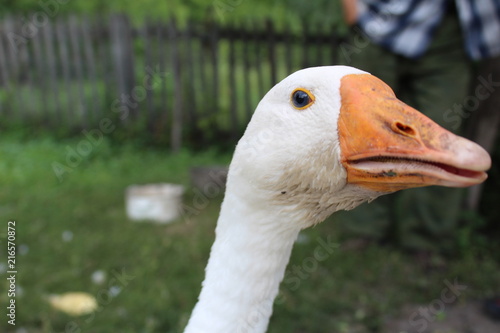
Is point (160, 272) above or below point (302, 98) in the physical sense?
below

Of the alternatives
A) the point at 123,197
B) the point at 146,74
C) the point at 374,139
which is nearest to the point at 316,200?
the point at 374,139

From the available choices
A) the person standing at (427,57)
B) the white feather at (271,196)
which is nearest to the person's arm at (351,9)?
the person standing at (427,57)

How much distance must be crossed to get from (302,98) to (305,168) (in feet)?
0.59

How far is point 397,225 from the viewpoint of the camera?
3574 mm

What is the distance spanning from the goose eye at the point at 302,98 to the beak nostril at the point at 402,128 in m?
0.22

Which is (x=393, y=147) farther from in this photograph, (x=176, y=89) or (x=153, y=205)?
(x=176, y=89)

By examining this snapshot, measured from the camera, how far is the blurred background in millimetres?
2945

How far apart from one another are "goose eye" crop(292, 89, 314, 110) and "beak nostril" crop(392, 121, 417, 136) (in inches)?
8.7

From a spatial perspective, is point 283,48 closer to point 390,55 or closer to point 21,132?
point 390,55

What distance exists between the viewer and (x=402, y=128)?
1.11 meters

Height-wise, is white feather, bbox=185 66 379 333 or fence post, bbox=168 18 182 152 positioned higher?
white feather, bbox=185 66 379 333

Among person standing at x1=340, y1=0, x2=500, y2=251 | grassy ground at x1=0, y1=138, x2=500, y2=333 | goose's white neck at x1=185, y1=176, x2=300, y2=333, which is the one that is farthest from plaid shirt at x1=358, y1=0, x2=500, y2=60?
goose's white neck at x1=185, y1=176, x2=300, y2=333

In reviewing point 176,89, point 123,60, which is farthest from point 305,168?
point 123,60

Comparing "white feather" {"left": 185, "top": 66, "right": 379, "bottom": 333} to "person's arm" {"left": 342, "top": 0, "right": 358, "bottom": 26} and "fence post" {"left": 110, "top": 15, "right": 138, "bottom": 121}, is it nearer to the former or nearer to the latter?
"person's arm" {"left": 342, "top": 0, "right": 358, "bottom": 26}
